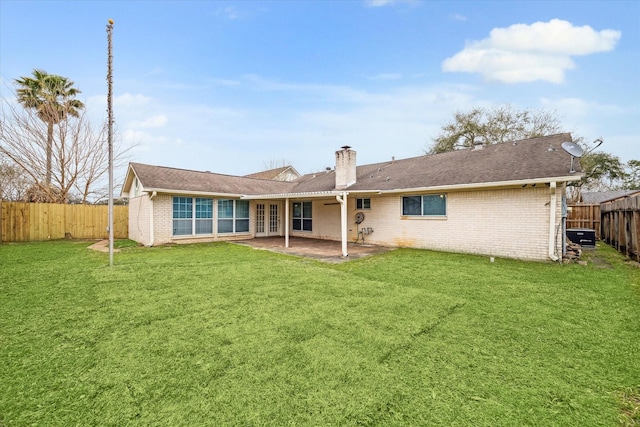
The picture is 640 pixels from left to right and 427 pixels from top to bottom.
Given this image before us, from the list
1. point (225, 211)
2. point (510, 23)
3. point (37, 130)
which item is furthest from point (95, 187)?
point (510, 23)

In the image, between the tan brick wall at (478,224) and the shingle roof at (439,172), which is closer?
the tan brick wall at (478,224)

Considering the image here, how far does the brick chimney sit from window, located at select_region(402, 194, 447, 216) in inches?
121

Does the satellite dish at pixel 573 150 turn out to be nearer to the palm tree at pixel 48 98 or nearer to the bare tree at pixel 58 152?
the bare tree at pixel 58 152

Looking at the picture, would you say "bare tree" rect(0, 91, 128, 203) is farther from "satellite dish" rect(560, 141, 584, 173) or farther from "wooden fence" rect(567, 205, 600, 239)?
"wooden fence" rect(567, 205, 600, 239)

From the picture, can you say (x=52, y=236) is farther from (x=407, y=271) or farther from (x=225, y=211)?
(x=407, y=271)

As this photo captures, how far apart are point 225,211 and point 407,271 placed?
9793 millimetres

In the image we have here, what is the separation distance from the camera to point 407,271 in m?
7.19

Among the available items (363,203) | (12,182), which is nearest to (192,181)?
(363,203)

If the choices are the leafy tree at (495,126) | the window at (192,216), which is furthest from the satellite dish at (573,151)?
the leafy tree at (495,126)

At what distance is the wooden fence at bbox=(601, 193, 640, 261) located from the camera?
835cm

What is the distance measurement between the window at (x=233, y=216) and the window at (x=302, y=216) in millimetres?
2727

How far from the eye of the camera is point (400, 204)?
11.4 metres

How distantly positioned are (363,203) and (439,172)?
11.1 feet

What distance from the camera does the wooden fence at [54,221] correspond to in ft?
42.2
